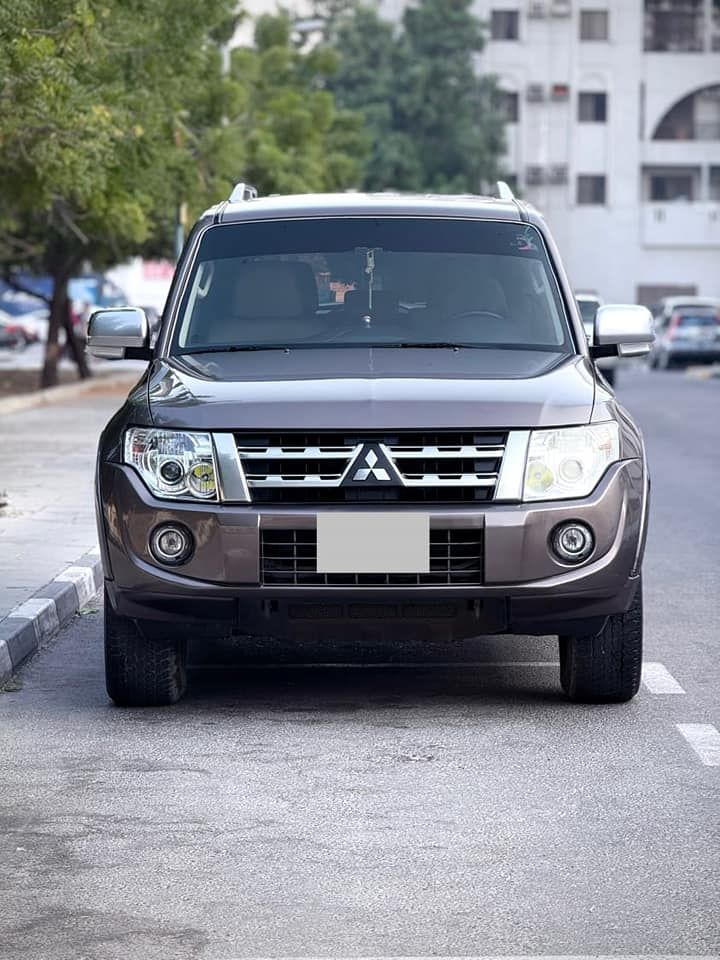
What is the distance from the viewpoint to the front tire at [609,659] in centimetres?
768

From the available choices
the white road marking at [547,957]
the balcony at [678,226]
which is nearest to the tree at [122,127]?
the white road marking at [547,957]

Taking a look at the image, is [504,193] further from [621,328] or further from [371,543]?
[371,543]

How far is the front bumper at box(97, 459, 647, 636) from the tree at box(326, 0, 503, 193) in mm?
74850

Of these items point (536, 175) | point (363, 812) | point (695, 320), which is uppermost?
point (363, 812)

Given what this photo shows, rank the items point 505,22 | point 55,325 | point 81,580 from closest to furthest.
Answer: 1. point 81,580
2. point 55,325
3. point 505,22

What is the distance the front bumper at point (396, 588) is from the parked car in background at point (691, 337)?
48668 mm

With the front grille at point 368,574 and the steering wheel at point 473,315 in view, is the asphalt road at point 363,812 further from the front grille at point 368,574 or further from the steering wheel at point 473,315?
the steering wheel at point 473,315

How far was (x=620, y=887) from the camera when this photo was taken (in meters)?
5.36

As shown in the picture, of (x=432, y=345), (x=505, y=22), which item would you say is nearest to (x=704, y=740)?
(x=432, y=345)

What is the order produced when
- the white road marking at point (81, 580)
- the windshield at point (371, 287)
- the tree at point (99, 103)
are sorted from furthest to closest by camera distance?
1. the tree at point (99, 103)
2. the white road marking at point (81, 580)
3. the windshield at point (371, 287)

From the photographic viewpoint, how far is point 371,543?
7211 mm

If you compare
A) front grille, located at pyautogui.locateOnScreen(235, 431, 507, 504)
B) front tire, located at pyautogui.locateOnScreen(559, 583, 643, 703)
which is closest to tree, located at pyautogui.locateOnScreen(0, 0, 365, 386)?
front grille, located at pyautogui.locateOnScreen(235, 431, 507, 504)

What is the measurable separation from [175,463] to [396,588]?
0.88m

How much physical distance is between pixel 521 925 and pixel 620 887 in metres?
0.43
